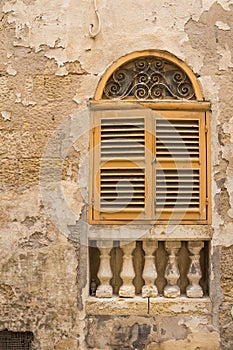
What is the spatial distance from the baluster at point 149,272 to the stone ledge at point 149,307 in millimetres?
89

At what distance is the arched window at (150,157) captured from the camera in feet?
14.3

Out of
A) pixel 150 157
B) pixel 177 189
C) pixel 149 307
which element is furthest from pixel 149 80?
pixel 149 307

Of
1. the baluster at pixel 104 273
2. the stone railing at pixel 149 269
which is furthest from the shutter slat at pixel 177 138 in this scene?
the baluster at pixel 104 273

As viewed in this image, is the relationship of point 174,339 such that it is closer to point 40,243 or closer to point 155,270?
point 155,270

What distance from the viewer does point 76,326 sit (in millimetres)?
4285

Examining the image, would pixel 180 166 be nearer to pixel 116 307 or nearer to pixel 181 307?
pixel 181 307

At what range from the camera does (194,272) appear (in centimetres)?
439

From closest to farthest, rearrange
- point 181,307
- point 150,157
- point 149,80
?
point 181,307 < point 150,157 < point 149,80

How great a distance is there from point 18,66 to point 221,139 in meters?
1.87

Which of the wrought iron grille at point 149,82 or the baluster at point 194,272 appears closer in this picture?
the baluster at point 194,272

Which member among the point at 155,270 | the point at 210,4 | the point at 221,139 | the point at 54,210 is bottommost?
the point at 155,270

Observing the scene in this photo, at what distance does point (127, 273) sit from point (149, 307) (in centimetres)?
33

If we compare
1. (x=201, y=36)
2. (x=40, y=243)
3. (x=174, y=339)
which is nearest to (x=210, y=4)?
(x=201, y=36)

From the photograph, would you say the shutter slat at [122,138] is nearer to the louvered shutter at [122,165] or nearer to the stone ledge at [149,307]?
the louvered shutter at [122,165]
